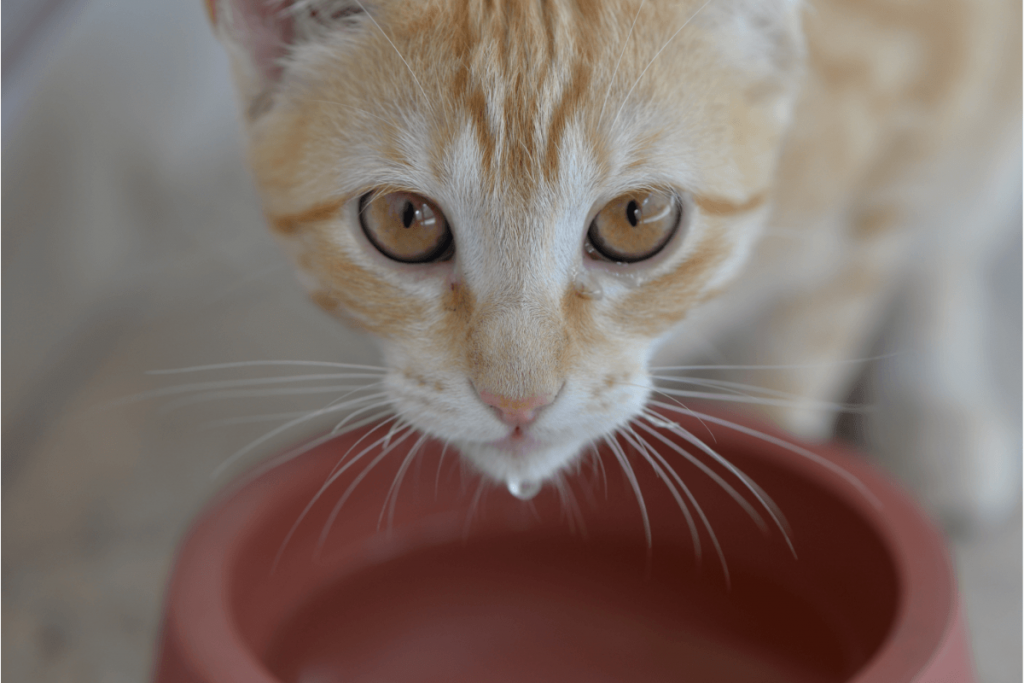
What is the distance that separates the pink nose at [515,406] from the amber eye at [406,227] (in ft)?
0.40

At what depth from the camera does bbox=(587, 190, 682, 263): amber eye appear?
710 millimetres

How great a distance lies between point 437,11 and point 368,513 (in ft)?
1.62

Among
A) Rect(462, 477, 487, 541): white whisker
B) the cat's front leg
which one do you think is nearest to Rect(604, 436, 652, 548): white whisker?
Rect(462, 477, 487, 541): white whisker

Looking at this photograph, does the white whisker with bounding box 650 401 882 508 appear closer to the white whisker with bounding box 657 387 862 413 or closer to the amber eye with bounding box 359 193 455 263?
the white whisker with bounding box 657 387 862 413

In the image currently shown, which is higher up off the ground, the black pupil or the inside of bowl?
the black pupil

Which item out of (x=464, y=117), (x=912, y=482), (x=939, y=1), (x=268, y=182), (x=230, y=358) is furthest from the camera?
(x=230, y=358)

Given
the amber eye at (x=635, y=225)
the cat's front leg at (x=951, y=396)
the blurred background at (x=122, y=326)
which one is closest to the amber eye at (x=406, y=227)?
the amber eye at (x=635, y=225)

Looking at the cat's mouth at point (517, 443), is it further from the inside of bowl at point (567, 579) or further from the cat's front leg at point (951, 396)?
the cat's front leg at point (951, 396)

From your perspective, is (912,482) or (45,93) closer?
(45,93)

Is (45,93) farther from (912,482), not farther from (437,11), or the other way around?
(912,482)

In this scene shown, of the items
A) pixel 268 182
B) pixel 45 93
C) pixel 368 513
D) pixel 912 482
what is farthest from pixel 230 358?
pixel 912 482

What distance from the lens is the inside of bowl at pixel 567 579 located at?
33.0 inches

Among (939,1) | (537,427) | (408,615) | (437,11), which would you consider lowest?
(408,615)

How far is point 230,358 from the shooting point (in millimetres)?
1453
